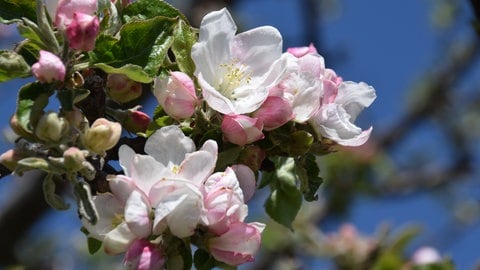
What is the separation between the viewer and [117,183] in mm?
1186

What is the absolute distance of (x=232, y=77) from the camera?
138 centimetres

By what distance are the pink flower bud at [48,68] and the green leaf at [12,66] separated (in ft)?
0.14

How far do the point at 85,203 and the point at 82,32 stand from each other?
226 millimetres

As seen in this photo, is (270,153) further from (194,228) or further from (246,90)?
(194,228)

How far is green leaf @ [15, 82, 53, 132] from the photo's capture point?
115cm

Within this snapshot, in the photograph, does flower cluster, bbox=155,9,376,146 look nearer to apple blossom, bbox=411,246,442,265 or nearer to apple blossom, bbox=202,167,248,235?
apple blossom, bbox=202,167,248,235

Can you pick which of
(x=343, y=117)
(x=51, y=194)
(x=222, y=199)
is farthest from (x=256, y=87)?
(x=51, y=194)

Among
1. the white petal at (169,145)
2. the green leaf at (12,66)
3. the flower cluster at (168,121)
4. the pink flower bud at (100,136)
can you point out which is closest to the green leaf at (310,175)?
the flower cluster at (168,121)

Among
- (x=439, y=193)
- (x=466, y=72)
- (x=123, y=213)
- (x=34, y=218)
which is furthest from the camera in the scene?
(x=466, y=72)

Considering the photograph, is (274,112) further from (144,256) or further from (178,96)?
(144,256)

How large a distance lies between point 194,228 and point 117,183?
116 mm

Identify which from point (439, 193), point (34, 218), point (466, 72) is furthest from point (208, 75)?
point (466, 72)

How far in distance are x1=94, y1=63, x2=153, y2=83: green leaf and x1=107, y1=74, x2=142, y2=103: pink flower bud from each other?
0.06 meters

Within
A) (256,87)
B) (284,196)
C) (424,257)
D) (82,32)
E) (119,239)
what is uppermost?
(82,32)
